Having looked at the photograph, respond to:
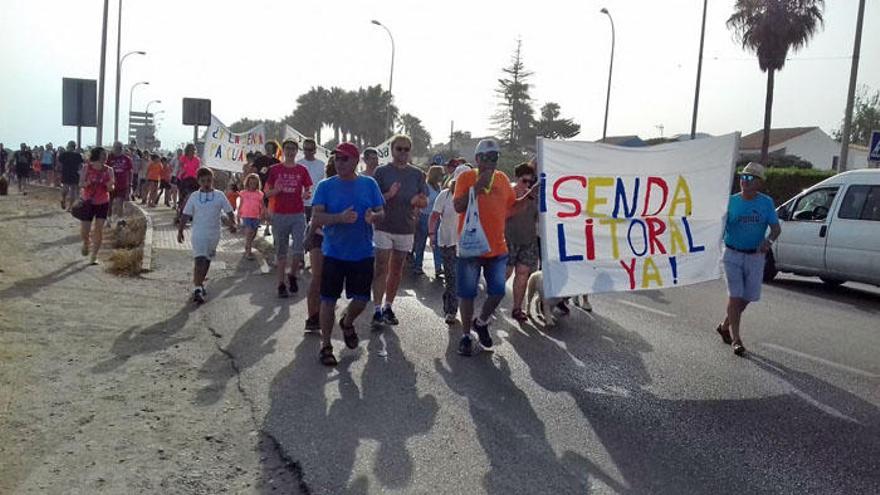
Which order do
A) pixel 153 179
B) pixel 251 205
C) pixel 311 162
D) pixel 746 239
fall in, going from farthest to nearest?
pixel 153 179 < pixel 251 205 < pixel 311 162 < pixel 746 239

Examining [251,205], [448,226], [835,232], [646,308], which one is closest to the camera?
[448,226]

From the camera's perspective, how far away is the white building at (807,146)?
219 ft

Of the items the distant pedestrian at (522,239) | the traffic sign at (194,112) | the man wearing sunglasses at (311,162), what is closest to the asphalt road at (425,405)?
the distant pedestrian at (522,239)

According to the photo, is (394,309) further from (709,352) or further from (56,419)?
(56,419)

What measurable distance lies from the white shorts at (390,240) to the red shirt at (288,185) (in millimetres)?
1903

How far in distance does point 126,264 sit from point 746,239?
838 cm

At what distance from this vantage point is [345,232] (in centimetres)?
687

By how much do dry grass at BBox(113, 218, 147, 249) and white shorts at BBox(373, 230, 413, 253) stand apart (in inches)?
307

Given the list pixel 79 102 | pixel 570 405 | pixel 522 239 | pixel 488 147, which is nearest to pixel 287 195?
pixel 522 239

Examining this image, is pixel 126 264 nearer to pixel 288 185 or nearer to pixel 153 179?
pixel 288 185

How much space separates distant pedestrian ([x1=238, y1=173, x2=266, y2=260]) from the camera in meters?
12.6

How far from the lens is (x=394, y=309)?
32.3ft

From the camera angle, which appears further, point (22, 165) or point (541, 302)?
point (22, 165)

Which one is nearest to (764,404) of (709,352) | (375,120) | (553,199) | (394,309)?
(709,352)
